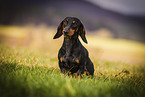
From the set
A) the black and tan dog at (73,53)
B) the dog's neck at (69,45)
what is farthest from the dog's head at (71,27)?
the dog's neck at (69,45)

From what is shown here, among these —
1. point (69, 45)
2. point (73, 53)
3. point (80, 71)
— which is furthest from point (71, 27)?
point (80, 71)

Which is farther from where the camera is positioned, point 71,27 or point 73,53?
point 73,53

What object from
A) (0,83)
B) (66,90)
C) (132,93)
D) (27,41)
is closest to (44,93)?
(66,90)

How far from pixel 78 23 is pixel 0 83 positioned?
2.22 metres

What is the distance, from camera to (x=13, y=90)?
2.24 meters

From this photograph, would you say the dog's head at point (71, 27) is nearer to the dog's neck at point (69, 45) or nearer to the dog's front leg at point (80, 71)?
the dog's neck at point (69, 45)

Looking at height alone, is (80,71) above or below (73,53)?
below

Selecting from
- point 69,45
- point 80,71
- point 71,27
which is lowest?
point 80,71

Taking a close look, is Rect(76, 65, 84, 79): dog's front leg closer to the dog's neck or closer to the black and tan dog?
the black and tan dog

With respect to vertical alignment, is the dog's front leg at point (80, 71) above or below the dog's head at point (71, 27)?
below

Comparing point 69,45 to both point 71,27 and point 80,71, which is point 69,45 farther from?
point 80,71

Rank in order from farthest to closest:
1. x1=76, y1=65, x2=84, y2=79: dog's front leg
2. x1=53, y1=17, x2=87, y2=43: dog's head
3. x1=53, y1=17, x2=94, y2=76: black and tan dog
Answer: x1=76, y1=65, x2=84, y2=79: dog's front leg, x1=53, y1=17, x2=94, y2=76: black and tan dog, x1=53, y1=17, x2=87, y2=43: dog's head

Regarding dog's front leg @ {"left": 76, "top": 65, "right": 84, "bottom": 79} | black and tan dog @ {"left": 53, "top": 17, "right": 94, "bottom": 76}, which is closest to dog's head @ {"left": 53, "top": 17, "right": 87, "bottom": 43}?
black and tan dog @ {"left": 53, "top": 17, "right": 94, "bottom": 76}

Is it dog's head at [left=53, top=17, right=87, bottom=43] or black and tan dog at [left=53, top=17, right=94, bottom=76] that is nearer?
dog's head at [left=53, top=17, right=87, bottom=43]
